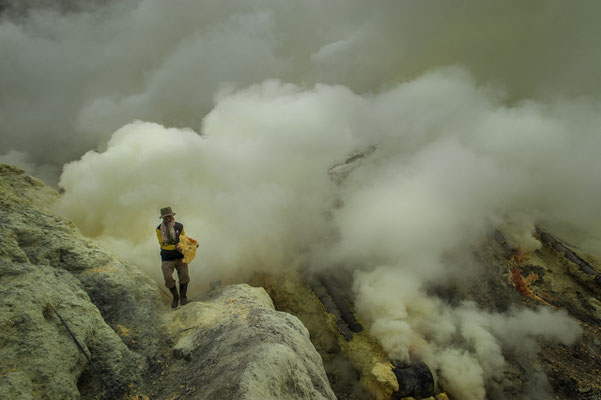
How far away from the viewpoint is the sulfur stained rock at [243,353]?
11.6 feet

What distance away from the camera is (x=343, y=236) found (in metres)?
12.4

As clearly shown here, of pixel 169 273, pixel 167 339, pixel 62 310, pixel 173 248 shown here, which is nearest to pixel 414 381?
pixel 167 339

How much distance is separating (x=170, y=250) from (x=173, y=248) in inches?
3.4

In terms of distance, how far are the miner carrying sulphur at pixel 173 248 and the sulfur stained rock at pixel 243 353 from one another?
579 mm

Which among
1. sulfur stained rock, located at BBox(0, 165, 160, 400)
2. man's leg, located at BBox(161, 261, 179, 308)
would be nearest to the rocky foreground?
sulfur stained rock, located at BBox(0, 165, 160, 400)

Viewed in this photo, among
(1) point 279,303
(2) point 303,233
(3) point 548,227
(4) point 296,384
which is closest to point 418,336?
(1) point 279,303

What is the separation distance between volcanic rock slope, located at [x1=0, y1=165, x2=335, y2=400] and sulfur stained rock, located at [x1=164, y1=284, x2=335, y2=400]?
A: 15 mm

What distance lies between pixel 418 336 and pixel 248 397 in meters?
7.25

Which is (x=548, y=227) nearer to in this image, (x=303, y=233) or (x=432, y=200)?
(x=432, y=200)

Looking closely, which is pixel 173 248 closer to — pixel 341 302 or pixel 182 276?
pixel 182 276

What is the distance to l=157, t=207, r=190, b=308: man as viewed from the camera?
5.89m

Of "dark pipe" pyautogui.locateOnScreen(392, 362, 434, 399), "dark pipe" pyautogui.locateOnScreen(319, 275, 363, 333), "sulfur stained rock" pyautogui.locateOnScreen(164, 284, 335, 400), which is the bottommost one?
"dark pipe" pyautogui.locateOnScreen(392, 362, 434, 399)

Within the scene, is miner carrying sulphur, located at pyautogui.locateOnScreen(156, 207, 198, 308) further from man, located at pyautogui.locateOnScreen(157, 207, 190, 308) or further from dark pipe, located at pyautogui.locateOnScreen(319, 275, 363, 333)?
dark pipe, located at pyautogui.locateOnScreen(319, 275, 363, 333)

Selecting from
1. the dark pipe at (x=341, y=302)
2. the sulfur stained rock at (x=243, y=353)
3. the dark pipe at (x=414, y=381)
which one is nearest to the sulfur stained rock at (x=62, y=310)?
the sulfur stained rock at (x=243, y=353)
